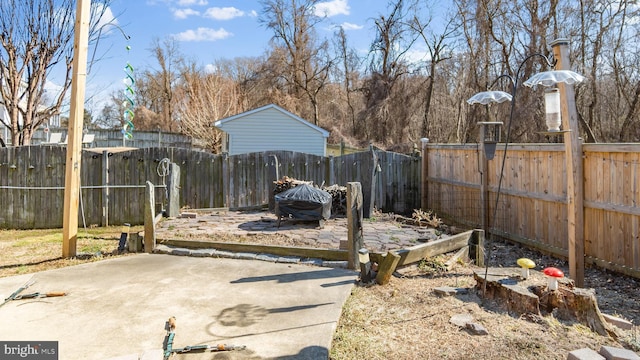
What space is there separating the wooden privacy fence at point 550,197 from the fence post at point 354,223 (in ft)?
4.58

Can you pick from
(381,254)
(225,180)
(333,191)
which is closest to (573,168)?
(381,254)

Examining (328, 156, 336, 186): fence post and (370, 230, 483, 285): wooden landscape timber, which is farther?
(328, 156, 336, 186): fence post

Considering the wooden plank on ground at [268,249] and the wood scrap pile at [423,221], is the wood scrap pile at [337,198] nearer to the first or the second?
the wood scrap pile at [423,221]

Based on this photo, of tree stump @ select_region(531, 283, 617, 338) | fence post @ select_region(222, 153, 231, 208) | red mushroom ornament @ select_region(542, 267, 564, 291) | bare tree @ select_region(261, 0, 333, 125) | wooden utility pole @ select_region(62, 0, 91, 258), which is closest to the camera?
tree stump @ select_region(531, 283, 617, 338)

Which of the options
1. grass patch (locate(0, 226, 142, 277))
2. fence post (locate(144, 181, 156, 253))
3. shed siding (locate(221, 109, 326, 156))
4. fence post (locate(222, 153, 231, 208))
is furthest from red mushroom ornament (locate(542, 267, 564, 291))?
shed siding (locate(221, 109, 326, 156))

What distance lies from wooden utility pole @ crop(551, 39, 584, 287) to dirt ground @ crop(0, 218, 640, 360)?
1.29ft

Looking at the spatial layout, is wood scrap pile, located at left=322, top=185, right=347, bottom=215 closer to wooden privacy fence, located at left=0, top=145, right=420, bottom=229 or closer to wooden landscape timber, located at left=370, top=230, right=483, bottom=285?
wooden privacy fence, located at left=0, top=145, right=420, bottom=229

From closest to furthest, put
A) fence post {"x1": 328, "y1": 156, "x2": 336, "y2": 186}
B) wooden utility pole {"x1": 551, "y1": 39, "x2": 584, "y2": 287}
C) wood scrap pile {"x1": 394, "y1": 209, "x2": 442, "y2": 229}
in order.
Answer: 1. wooden utility pole {"x1": 551, "y1": 39, "x2": 584, "y2": 287}
2. wood scrap pile {"x1": 394, "y1": 209, "x2": 442, "y2": 229}
3. fence post {"x1": 328, "y1": 156, "x2": 336, "y2": 186}

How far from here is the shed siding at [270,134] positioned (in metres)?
14.6

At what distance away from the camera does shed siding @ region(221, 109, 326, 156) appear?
47.9 feet

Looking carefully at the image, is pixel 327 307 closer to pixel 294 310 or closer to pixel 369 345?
pixel 294 310

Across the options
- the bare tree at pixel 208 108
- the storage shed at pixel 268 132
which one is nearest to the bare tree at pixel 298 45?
the bare tree at pixel 208 108

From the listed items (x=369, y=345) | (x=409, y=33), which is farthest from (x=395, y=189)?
(x=409, y=33)

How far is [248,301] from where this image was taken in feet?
11.6
